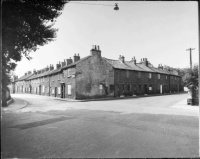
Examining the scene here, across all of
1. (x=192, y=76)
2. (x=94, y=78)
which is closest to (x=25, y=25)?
(x=192, y=76)

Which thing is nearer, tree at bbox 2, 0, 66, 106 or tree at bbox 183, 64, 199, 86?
tree at bbox 2, 0, 66, 106

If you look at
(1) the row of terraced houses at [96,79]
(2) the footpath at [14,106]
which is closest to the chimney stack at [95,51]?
(1) the row of terraced houses at [96,79]

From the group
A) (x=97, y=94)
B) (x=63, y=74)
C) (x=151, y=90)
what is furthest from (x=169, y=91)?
(x=63, y=74)

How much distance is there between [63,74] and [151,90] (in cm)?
2290

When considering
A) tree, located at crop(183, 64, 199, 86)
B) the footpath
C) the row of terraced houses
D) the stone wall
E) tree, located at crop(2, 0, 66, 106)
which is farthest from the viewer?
the row of terraced houses

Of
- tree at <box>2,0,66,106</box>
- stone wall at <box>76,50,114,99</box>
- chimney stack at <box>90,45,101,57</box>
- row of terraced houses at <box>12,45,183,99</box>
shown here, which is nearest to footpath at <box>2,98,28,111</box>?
tree at <box>2,0,66,106</box>

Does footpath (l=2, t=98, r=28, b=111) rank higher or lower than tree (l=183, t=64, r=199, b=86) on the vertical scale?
lower

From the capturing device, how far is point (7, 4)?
6.89 meters

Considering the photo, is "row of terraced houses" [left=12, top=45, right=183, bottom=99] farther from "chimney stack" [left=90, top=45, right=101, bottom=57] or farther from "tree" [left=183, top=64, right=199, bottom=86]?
"tree" [left=183, top=64, right=199, bottom=86]

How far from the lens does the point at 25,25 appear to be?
353 inches

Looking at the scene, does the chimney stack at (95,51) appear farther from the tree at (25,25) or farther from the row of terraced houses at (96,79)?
the tree at (25,25)

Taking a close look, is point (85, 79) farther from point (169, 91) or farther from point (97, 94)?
point (169, 91)

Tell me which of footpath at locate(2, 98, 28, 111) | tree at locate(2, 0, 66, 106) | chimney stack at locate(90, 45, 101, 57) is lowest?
footpath at locate(2, 98, 28, 111)

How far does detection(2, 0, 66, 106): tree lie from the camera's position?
7.06 meters
